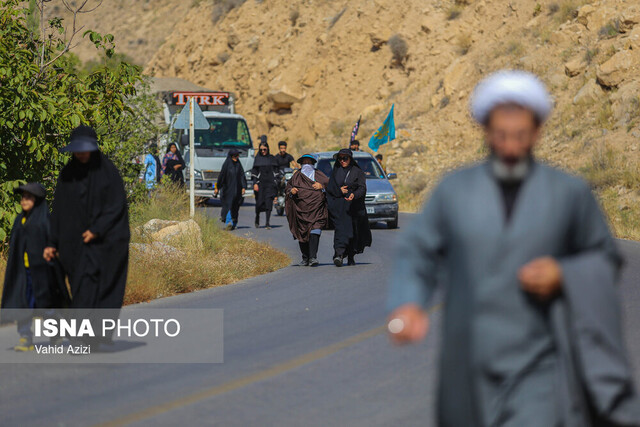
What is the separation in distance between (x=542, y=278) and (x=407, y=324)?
52 centimetres

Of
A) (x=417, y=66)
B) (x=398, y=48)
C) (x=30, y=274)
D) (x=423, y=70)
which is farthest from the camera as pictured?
(x=398, y=48)

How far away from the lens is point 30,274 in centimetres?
922

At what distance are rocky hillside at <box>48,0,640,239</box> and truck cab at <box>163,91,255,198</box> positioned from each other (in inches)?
218

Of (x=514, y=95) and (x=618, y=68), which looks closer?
(x=514, y=95)

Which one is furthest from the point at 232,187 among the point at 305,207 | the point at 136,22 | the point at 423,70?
the point at 136,22

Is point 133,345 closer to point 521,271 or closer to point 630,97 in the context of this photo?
point 521,271

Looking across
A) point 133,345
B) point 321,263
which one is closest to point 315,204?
point 321,263

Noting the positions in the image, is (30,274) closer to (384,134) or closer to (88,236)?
(88,236)

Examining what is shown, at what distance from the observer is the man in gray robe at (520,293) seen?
3744 mm

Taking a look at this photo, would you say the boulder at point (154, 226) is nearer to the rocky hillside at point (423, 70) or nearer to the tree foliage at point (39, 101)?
the tree foliage at point (39, 101)

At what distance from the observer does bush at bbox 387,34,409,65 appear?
48.0 m

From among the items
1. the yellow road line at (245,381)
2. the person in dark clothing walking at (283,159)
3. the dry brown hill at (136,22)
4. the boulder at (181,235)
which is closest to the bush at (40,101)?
the boulder at (181,235)

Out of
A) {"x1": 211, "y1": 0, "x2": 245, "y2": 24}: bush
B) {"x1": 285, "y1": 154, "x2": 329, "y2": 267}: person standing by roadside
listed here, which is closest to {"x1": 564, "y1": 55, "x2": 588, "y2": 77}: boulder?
{"x1": 285, "y1": 154, "x2": 329, "y2": 267}: person standing by roadside

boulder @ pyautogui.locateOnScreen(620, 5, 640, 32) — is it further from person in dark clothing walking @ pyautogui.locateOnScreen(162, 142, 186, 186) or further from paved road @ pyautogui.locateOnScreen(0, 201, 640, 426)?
paved road @ pyautogui.locateOnScreen(0, 201, 640, 426)
